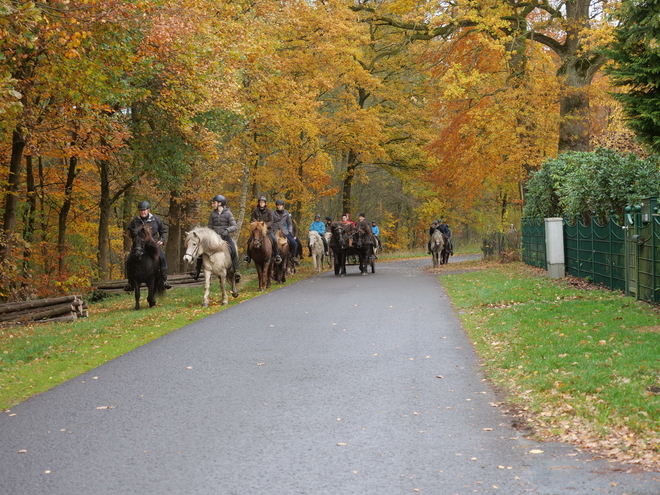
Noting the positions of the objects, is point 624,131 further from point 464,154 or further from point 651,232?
point 651,232

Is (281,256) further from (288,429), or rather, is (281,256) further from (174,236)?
(288,429)

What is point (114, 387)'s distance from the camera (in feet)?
27.5

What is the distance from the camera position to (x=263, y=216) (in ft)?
69.9

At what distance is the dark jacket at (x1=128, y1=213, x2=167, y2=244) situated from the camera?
55.6 ft

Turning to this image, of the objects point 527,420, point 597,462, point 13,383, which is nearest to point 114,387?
point 13,383

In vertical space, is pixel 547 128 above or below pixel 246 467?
above

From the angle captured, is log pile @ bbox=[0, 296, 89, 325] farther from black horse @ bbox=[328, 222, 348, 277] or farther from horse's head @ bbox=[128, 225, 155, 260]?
black horse @ bbox=[328, 222, 348, 277]

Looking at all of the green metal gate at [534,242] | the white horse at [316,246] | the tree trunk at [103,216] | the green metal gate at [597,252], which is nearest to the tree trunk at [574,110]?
the green metal gate at [534,242]

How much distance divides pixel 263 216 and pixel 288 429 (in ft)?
49.8

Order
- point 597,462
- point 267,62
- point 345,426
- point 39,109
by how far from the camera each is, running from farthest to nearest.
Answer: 1. point 267,62
2. point 39,109
3. point 345,426
4. point 597,462

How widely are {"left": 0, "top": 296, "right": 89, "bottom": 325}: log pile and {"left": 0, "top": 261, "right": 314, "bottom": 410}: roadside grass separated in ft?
1.40

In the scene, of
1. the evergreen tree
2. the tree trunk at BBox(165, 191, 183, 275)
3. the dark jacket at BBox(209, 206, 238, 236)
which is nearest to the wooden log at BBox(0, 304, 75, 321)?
the dark jacket at BBox(209, 206, 238, 236)

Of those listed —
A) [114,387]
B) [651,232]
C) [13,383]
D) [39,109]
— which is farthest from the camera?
[39,109]

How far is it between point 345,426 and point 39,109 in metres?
14.5
